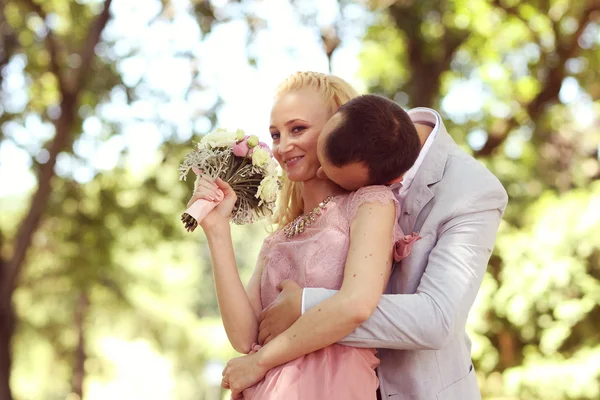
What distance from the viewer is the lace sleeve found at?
8.23ft

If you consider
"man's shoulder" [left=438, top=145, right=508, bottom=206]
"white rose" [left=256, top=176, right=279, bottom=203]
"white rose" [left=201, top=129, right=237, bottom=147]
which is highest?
"white rose" [left=201, top=129, right=237, bottom=147]

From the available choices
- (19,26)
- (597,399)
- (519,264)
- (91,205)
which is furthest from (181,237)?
(597,399)

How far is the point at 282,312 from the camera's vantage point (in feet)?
8.20

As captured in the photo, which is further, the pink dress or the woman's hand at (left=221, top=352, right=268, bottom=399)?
the woman's hand at (left=221, top=352, right=268, bottom=399)

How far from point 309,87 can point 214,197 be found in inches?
23.4

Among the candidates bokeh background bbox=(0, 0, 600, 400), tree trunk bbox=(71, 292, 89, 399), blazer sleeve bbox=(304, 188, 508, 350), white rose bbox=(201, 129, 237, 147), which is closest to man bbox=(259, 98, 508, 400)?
blazer sleeve bbox=(304, 188, 508, 350)

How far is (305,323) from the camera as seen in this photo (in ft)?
7.82

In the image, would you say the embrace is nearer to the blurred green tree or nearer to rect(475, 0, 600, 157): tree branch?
the blurred green tree

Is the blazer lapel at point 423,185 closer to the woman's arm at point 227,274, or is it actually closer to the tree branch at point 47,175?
the woman's arm at point 227,274

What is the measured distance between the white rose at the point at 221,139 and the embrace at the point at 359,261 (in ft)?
0.54

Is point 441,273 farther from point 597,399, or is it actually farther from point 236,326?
point 597,399

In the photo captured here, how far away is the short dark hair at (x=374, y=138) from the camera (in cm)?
243

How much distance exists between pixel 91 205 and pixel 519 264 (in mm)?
6571

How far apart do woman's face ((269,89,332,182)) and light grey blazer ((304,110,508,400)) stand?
40 cm
